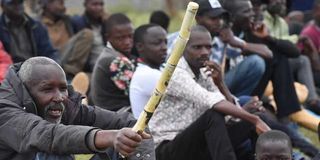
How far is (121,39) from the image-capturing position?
26.1ft

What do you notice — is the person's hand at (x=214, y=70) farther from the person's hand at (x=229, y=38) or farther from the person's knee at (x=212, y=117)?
the person's hand at (x=229, y=38)

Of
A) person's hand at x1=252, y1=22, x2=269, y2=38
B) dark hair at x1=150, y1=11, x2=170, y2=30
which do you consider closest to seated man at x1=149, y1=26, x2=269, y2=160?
person's hand at x1=252, y1=22, x2=269, y2=38

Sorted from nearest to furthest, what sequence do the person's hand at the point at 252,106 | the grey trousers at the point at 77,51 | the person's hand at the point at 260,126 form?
the person's hand at the point at 260,126 < the person's hand at the point at 252,106 < the grey trousers at the point at 77,51

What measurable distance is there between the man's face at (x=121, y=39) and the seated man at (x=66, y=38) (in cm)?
121

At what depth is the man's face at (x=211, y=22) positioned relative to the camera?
807 cm

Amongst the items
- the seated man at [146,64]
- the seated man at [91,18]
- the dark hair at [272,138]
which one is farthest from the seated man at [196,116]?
the seated man at [91,18]

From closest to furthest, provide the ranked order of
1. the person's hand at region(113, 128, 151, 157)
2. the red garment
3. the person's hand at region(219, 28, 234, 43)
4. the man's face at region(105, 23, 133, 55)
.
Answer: the person's hand at region(113, 128, 151, 157)
the man's face at region(105, 23, 133, 55)
the red garment
the person's hand at region(219, 28, 234, 43)

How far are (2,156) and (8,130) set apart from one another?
22cm

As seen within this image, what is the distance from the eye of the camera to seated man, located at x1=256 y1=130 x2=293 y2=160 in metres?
5.78

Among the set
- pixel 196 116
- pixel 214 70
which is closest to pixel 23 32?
pixel 214 70

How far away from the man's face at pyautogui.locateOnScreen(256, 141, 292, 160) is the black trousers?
0.59 m

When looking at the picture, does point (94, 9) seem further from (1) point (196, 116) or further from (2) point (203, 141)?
(2) point (203, 141)

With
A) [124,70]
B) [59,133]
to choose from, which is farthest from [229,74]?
[59,133]

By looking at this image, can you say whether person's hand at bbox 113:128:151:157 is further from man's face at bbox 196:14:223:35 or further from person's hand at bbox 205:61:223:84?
man's face at bbox 196:14:223:35
